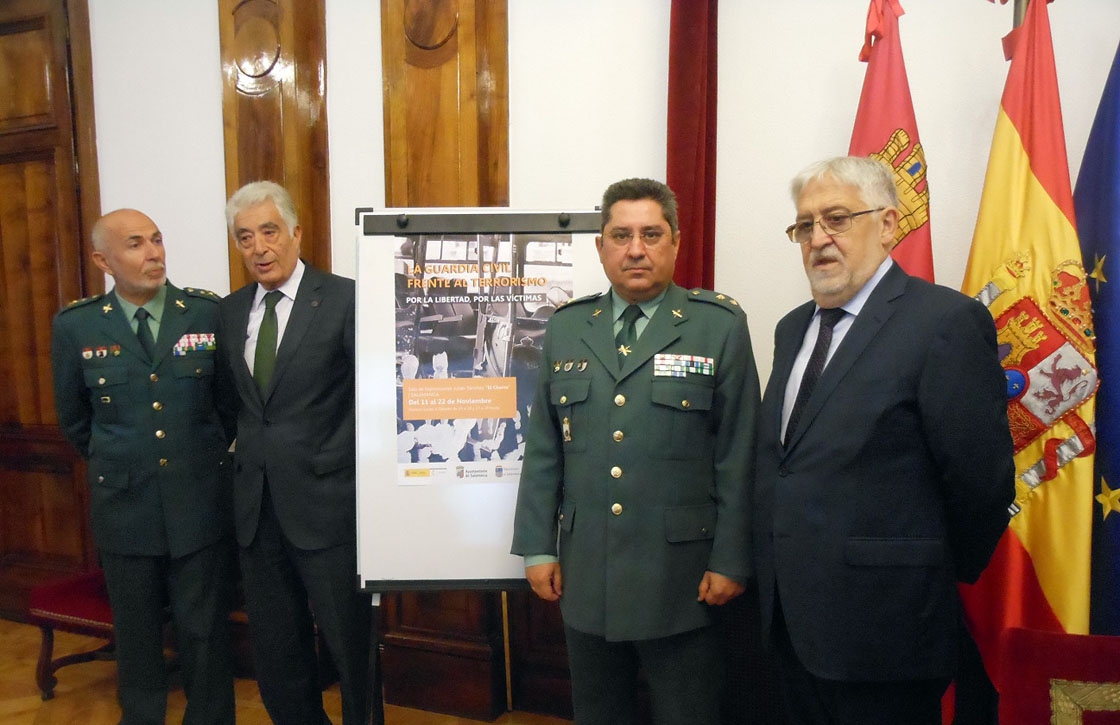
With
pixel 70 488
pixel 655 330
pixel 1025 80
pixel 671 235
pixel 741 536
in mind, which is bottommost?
pixel 70 488

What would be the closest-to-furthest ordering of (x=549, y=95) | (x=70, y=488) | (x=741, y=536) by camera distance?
(x=741, y=536) → (x=549, y=95) → (x=70, y=488)

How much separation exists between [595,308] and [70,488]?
9.60ft

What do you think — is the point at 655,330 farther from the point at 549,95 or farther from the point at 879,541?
the point at 549,95

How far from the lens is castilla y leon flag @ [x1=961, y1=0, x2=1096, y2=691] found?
1726 mm

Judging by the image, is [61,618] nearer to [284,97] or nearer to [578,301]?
[284,97]

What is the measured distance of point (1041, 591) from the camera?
1763mm

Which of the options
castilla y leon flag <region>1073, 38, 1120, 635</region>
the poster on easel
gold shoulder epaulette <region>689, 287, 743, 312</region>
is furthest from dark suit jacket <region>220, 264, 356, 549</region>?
castilla y leon flag <region>1073, 38, 1120, 635</region>

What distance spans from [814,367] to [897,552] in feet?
1.21

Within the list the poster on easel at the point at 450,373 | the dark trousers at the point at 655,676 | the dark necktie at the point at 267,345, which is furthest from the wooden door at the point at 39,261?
the dark trousers at the point at 655,676

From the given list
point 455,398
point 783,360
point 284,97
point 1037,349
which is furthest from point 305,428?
point 1037,349

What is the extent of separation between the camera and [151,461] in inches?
84.3

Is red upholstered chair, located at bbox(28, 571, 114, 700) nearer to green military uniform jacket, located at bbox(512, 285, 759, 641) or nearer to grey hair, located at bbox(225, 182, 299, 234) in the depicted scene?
grey hair, located at bbox(225, 182, 299, 234)

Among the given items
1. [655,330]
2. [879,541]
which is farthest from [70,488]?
[879,541]

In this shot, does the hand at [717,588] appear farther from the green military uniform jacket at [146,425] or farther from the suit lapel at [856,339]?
the green military uniform jacket at [146,425]
